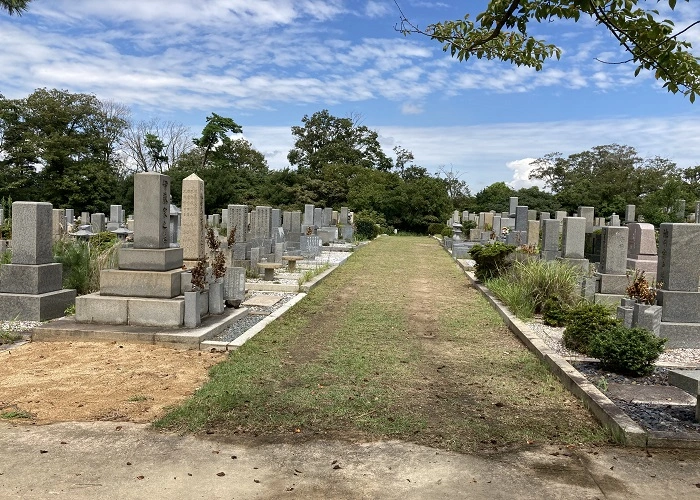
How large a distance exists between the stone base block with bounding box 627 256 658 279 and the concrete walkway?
32.1 ft

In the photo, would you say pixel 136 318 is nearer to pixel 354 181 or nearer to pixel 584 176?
pixel 354 181

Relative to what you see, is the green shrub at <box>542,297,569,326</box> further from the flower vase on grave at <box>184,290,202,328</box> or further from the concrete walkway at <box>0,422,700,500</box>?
the flower vase on grave at <box>184,290,202,328</box>

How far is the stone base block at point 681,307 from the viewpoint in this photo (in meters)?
8.12

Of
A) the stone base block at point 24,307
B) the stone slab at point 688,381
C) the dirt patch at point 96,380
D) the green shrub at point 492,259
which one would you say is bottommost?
the dirt patch at point 96,380

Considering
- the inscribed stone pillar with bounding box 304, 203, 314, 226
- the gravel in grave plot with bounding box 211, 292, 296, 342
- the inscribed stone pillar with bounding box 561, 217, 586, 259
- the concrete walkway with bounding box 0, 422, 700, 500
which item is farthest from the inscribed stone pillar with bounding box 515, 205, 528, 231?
the concrete walkway with bounding box 0, 422, 700, 500

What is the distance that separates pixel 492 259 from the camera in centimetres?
1408

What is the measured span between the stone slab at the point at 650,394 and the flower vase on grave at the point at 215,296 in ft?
18.3

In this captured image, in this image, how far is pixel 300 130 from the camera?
64.8m

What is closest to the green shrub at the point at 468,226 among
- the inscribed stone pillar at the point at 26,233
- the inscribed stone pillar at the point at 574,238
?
the inscribed stone pillar at the point at 574,238

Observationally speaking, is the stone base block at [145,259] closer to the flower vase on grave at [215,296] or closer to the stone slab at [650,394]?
the flower vase on grave at [215,296]

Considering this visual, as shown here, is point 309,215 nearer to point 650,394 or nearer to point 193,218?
point 193,218

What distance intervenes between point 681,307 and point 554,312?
5.94ft

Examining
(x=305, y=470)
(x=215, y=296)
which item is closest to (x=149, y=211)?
(x=215, y=296)

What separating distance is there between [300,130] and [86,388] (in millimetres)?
60957
